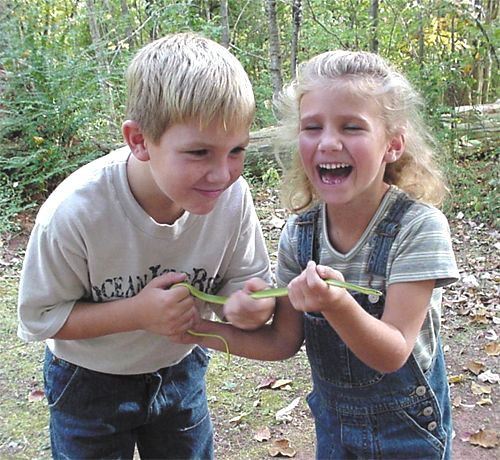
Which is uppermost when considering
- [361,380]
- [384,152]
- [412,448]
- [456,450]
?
[384,152]

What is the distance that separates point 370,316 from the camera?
1.40 m

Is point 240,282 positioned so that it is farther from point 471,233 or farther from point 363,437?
point 471,233

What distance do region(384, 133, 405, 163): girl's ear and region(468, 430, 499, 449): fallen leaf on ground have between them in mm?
1770

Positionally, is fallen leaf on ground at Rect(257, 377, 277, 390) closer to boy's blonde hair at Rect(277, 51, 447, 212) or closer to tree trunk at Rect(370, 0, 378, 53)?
boy's blonde hair at Rect(277, 51, 447, 212)

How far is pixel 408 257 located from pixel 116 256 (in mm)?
762

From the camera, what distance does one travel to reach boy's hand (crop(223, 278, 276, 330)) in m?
1.59

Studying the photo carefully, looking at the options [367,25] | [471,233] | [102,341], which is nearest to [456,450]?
[102,341]

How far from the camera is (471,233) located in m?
5.61

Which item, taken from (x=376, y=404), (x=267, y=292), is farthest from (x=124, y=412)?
(x=376, y=404)

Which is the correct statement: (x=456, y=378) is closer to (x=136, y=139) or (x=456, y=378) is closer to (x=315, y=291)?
(x=315, y=291)

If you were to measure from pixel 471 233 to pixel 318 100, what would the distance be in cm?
446

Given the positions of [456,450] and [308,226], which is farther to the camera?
[456,450]

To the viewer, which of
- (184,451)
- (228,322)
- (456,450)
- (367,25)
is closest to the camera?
(228,322)

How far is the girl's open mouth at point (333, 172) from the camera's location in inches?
61.9
